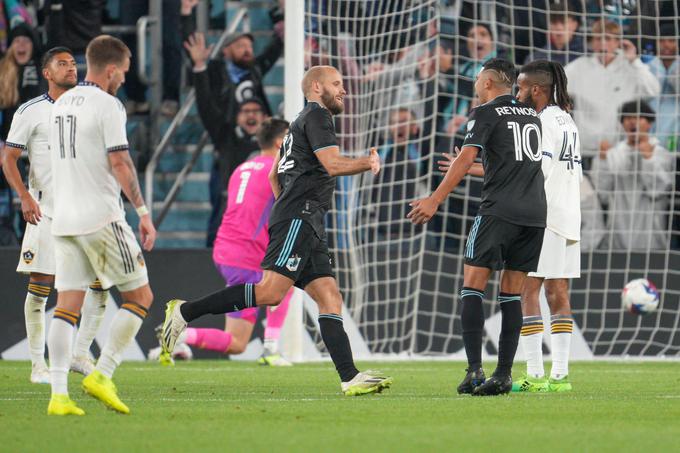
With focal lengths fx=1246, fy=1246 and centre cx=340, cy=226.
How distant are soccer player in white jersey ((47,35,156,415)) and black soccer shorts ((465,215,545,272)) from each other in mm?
1907

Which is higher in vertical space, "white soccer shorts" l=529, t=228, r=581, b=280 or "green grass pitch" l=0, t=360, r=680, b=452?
"white soccer shorts" l=529, t=228, r=581, b=280

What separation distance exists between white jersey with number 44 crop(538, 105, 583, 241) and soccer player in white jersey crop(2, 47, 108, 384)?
117 inches

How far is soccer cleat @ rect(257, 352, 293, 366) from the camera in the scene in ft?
35.4

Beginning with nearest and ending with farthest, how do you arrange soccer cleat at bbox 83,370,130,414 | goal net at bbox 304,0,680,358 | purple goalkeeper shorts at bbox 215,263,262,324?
soccer cleat at bbox 83,370,130,414
purple goalkeeper shorts at bbox 215,263,262,324
goal net at bbox 304,0,680,358

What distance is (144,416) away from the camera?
5918 mm

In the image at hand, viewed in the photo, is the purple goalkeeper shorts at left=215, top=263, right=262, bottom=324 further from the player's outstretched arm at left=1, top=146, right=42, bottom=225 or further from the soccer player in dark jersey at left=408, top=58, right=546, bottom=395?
the soccer player in dark jersey at left=408, top=58, right=546, bottom=395

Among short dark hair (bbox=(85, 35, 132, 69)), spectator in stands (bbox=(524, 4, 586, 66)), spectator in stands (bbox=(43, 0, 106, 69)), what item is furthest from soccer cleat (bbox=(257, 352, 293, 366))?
spectator in stands (bbox=(43, 0, 106, 69))

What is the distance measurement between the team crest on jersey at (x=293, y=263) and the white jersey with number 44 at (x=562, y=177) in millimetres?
1702

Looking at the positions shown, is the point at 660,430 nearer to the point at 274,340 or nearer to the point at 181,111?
the point at 274,340

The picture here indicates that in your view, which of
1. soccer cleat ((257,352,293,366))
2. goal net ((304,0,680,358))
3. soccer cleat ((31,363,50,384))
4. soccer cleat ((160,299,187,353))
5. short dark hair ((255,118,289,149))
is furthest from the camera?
goal net ((304,0,680,358))

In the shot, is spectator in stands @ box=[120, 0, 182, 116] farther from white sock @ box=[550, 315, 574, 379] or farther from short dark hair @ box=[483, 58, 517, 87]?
short dark hair @ box=[483, 58, 517, 87]

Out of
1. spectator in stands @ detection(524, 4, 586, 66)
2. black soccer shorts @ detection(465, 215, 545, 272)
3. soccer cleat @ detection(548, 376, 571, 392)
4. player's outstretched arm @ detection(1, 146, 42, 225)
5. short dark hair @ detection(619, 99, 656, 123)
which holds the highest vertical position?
spectator in stands @ detection(524, 4, 586, 66)

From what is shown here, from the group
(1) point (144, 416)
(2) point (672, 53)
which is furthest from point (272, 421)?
(2) point (672, 53)

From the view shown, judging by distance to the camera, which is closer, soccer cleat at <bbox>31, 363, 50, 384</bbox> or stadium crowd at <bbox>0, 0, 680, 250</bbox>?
soccer cleat at <bbox>31, 363, 50, 384</bbox>
